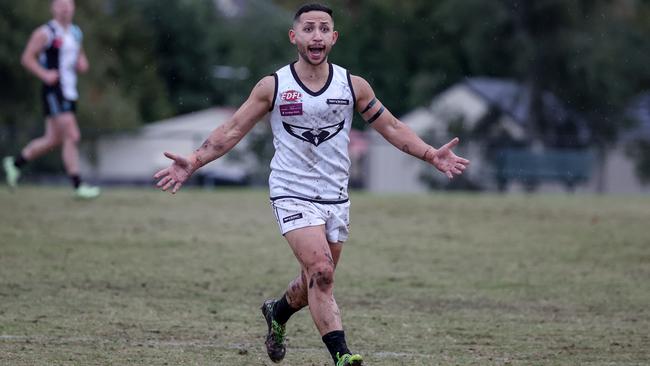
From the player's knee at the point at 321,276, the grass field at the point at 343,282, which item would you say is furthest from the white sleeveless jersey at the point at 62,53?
the player's knee at the point at 321,276

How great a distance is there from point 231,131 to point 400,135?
114 cm

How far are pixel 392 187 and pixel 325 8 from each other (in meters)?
36.2

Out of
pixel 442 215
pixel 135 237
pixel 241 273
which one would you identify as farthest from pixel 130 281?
pixel 442 215

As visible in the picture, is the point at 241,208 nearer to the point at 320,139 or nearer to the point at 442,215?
the point at 442,215

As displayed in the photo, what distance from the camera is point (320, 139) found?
24.3 feet

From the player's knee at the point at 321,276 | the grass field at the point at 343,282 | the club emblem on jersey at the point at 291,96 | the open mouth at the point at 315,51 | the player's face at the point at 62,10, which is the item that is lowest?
the grass field at the point at 343,282

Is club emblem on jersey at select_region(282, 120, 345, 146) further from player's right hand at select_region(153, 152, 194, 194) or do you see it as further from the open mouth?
player's right hand at select_region(153, 152, 194, 194)

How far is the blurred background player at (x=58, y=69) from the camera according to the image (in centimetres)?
1608

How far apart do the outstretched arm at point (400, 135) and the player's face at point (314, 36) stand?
0.99ft

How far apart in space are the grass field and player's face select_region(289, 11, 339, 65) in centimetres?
210

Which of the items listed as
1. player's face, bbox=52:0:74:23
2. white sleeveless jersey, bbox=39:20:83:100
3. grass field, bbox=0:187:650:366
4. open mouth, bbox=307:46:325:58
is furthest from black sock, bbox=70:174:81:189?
open mouth, bbox=307:46:325:58

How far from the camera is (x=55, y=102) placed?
642 inches

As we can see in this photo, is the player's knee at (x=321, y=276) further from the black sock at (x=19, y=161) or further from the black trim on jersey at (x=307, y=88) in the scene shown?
the black sock at (x=19, y=161)

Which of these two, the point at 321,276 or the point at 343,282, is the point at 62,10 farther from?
the point at 321,276
